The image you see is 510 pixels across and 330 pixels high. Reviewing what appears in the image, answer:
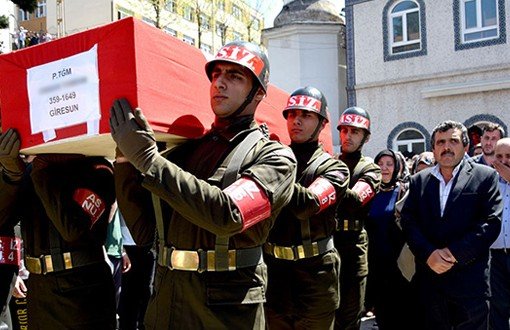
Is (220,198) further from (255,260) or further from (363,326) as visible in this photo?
(363,326)

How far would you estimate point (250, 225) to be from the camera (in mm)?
A: 2258

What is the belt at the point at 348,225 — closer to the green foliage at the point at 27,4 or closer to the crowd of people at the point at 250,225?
the crowd of people at the point at 250,225

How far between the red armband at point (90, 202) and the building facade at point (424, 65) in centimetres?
1233

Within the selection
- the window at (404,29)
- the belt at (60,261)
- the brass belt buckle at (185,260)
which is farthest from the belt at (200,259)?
the window at (404,29)

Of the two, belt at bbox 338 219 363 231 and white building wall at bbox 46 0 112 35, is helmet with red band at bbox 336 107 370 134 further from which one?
white building wall at bbox 46 0 112 35

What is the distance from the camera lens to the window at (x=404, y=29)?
15797mm

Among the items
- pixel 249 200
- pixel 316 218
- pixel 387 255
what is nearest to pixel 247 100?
pixel 249 200

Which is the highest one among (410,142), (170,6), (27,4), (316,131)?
(170,6)

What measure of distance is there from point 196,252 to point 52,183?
1.17m

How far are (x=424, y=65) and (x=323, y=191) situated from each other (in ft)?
43.1

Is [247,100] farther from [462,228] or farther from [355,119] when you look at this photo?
[355,119]

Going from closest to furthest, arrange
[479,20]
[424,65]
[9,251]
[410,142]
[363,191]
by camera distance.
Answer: [9,251], [363,191], [479,20], [424,65], [410,142]

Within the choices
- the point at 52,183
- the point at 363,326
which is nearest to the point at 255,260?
the point at 52,183

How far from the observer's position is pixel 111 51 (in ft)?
8.00
